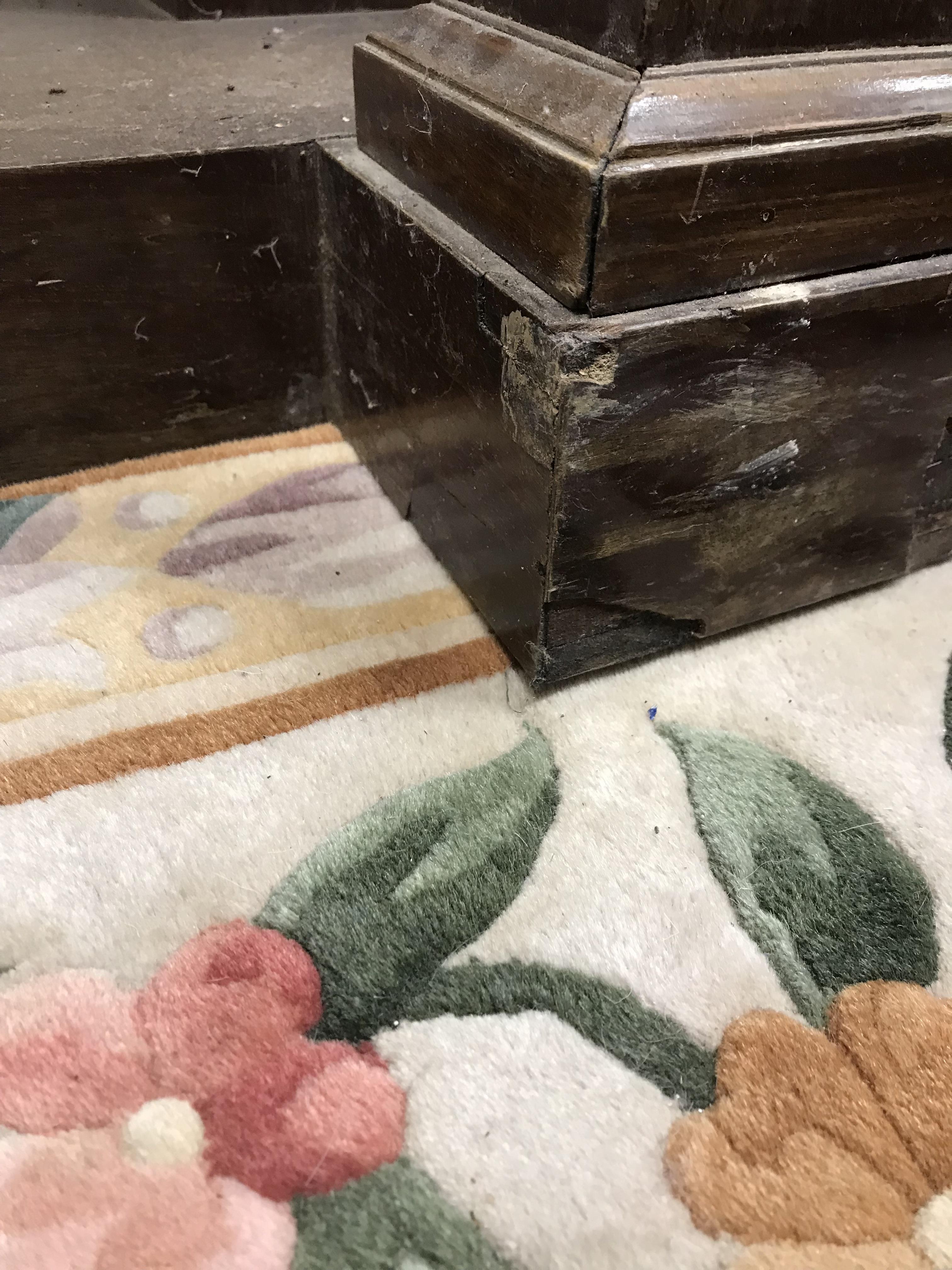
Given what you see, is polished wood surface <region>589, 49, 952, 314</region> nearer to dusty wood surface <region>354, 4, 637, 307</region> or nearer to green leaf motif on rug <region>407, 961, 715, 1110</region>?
dusty wood surface <region>354, 4, 637, 307</region>

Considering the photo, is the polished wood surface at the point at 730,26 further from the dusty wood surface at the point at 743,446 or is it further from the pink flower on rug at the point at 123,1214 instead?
the pink flower on rug at the point at 123,1214

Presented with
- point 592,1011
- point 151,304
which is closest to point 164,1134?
point 592,1011

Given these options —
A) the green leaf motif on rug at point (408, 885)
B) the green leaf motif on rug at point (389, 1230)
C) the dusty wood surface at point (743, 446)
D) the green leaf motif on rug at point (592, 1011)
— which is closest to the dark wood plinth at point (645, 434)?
the dusty wood surface at point (743, 446)

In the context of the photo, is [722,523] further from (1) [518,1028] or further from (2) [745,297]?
(1) [518,1028]

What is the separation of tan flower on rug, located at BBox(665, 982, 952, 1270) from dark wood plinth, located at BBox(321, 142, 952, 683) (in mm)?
294

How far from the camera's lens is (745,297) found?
558 millimetres

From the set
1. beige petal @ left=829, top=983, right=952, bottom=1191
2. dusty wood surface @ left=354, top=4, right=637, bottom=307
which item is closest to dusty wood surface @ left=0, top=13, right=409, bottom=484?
dusty wood surface @ left=354, top=4, right=637, bottom=307

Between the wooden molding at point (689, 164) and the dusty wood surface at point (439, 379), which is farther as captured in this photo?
the dusty wood surface at point (439, 379)

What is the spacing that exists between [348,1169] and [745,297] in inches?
21.1

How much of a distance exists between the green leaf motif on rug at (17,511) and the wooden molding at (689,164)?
495 millimetres

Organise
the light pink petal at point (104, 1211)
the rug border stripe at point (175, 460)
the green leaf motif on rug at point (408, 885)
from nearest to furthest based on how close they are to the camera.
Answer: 1. the light pink petal at point (104, 1211)
2. the green leaf motif on rug at point (408, 885)
3. the rug border stripe at point (175, 460)

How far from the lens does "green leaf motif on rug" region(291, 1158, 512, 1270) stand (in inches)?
16.1

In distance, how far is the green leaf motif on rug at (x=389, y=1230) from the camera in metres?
0.41

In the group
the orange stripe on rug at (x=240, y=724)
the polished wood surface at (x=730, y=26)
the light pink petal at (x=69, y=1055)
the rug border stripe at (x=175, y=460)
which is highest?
the polished wood surface at (x=730, y=26)
